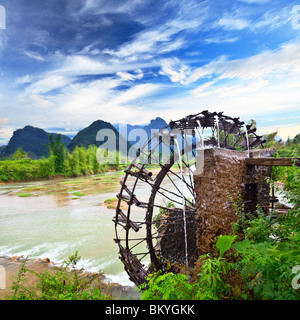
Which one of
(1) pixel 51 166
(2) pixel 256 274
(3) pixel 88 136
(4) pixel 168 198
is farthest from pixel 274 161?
(3) pixel 88 136

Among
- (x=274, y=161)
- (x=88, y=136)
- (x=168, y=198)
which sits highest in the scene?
(x=88, y=136)

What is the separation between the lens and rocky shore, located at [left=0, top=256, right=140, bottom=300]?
7480mm

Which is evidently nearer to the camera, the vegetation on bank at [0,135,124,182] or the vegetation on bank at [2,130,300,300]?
the vegetation on bank at [2,130,300,300]

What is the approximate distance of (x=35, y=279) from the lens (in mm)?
8867

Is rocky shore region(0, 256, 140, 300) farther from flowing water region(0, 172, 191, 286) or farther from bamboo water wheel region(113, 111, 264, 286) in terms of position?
bamboo water wheel region(113, 111, 264, 286)

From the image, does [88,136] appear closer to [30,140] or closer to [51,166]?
[30,140]

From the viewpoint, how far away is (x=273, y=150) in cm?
591

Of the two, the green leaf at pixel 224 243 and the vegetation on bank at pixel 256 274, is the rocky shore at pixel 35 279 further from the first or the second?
the green leaf at pixel 224 243

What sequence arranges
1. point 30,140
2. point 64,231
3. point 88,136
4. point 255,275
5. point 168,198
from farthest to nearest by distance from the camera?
point 30,140 < point 88,136 < point 64,231 < point 168,198 < point 255,275

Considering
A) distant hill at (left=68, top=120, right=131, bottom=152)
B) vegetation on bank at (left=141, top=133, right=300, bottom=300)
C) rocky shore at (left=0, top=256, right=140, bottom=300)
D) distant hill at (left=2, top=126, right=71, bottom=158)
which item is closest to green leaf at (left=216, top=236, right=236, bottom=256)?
vegetation on bank at (left=141, top=133, right=300, bottom=300)

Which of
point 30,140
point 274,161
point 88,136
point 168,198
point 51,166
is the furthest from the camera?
point 30,140

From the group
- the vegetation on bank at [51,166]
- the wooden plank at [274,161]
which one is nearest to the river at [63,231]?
the wooden plank at [274,161]

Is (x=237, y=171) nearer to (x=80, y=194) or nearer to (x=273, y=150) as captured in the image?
(x=273, y=150)

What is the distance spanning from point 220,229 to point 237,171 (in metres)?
1.45
